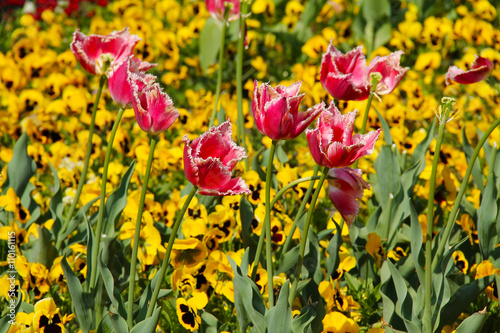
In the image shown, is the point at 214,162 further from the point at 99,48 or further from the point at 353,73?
the point at 99,48

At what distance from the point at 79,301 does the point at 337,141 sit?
78 cm

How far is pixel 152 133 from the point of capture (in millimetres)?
1237

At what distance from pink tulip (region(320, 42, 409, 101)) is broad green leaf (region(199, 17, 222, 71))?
2.27m

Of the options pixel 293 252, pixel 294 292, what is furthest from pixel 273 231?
pixel 294 292

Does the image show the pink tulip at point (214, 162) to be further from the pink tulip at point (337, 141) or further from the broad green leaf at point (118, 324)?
the broad green leaf at point (118, 324)

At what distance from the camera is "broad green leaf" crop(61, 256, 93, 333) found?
1.42 metres

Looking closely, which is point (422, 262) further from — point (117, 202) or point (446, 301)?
point (117, 202)

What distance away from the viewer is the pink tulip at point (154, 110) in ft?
3.94

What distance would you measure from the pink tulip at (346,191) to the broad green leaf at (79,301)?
2.21ft

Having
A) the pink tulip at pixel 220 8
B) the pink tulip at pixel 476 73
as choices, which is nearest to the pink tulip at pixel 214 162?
the pink tulip at pixel 476 73

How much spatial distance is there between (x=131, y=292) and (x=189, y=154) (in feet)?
1.31

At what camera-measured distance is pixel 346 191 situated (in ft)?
4.03

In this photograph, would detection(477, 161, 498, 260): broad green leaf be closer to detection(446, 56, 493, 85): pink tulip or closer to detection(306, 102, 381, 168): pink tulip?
detection(446, 56, 493, 85): pink tulip

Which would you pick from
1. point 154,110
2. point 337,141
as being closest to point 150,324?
point 154,110
